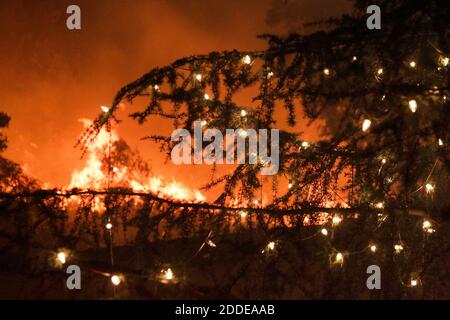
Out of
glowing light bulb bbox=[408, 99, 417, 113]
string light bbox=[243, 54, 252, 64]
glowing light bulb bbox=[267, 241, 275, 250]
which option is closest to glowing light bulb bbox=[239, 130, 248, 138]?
glowing light bulb bbox=[267, 241, 275, 250]

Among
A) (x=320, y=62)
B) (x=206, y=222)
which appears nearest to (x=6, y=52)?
(x=206, y=222)

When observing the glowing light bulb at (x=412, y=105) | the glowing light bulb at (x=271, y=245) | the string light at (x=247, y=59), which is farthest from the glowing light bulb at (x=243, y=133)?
the glowing light bulb at (x=412, y=105)

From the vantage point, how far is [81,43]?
1010 cm

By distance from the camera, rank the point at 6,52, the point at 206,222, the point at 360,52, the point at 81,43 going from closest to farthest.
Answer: the point at 360,52, the point at 206,222, the point at 6,52, the point at 81,43

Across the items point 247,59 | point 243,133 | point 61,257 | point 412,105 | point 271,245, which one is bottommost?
point 61,257

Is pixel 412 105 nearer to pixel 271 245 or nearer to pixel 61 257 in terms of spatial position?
pixel 271 245

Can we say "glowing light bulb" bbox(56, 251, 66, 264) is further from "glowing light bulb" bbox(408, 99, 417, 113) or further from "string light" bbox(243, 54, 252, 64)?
"glowing light bulb" bbox(408, 99, 417, 113)

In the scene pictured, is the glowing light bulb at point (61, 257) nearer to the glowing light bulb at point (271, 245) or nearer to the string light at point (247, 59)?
the glowing light bulb at point (271, 245)

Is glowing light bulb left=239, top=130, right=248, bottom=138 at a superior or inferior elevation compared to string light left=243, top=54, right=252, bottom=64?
inferior

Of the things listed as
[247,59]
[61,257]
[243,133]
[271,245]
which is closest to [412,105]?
[247,59]

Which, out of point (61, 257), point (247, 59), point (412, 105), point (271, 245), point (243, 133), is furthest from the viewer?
point (243, 133)

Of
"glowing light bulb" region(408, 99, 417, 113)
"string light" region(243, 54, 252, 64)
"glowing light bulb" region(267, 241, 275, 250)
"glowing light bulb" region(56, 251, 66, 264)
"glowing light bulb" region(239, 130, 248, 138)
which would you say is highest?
"string light" region(243, 54, 252, 64)
